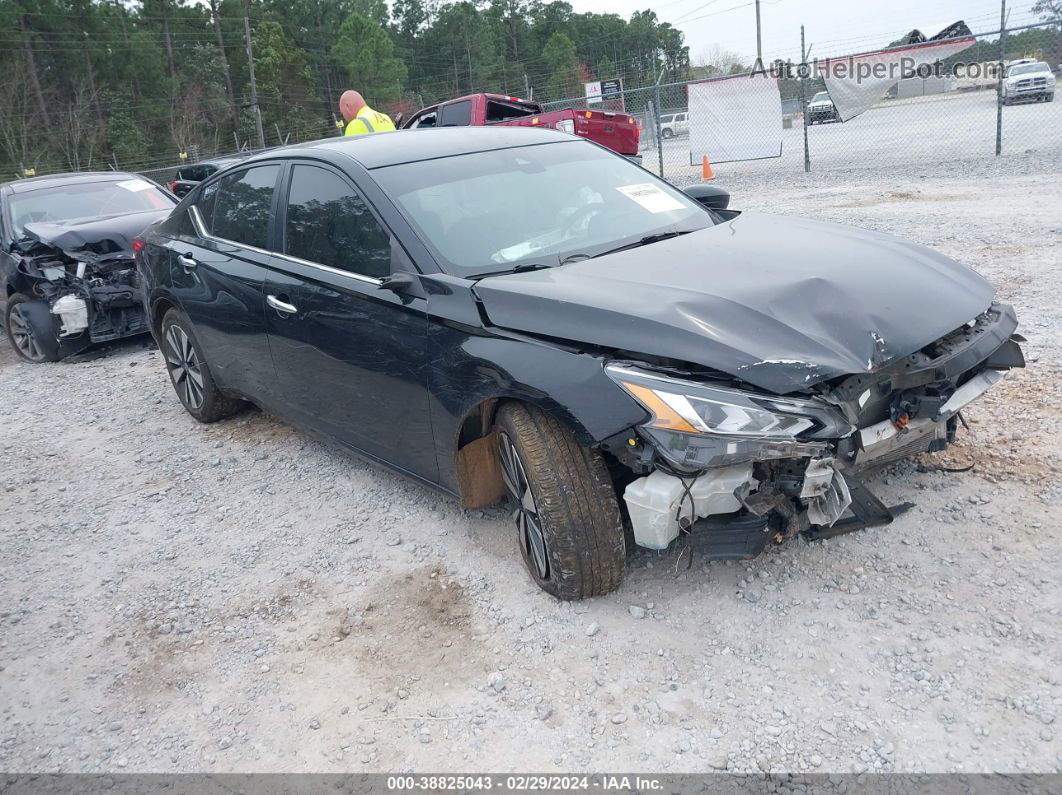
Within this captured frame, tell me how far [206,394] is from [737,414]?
3.79m

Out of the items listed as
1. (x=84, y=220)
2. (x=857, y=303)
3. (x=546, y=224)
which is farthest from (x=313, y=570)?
(x=84, y=220)

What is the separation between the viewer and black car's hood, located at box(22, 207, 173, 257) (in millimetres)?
7531

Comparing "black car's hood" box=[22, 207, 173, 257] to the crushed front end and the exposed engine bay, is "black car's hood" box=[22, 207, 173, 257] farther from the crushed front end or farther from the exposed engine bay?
the crushed front end

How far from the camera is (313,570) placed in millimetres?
3641

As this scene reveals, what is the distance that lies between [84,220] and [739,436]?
7.51 metres

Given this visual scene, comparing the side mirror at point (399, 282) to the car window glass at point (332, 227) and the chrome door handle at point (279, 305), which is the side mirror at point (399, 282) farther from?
the chrome door handle at point (279, 305)

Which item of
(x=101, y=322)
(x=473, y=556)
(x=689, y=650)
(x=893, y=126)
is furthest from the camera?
(x=893, y=126)

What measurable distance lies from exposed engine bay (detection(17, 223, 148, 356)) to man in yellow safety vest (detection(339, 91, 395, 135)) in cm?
233

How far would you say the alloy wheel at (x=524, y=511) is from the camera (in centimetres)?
309

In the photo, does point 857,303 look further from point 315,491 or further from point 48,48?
point 48,48

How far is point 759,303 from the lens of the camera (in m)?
2.84

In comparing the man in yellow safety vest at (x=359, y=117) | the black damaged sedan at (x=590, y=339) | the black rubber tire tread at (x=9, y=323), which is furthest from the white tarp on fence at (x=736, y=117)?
the black damaged sedan at (x=590, y=339)

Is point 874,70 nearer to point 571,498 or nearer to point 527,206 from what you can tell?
point 527,206

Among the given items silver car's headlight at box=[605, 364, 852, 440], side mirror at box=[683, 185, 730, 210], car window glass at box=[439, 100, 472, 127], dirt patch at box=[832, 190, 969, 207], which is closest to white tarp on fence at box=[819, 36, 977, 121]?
dirt patch at box=[832, 190, 969, 207]
